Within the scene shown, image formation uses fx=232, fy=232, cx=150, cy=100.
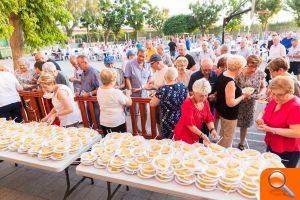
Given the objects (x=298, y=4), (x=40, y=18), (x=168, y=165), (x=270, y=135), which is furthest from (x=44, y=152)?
(x=298, y=4)

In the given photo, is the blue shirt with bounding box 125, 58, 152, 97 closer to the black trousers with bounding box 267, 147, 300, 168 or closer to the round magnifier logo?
the black trousers with bounding box 267, 147, 300, 168

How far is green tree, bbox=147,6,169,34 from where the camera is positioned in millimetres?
38744

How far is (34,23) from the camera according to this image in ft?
17.6

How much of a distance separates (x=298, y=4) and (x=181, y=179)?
4012 centimetres

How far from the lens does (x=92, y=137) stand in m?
3.04

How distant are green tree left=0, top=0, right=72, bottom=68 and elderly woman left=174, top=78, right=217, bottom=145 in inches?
159

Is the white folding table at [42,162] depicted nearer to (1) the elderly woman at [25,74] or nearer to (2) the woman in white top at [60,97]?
(2) the woman in white top at [60,97]

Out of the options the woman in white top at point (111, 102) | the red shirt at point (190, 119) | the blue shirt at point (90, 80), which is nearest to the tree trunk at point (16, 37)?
the blue shirt at point (90, 80)

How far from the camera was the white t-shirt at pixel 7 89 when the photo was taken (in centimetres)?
402

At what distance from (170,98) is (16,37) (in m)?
4.71

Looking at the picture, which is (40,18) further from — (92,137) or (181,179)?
(181,179)

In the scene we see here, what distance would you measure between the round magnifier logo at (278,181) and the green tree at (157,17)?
39.9 metres

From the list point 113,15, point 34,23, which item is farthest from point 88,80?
point 113,15

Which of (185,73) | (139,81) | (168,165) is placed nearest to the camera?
(168,165)
